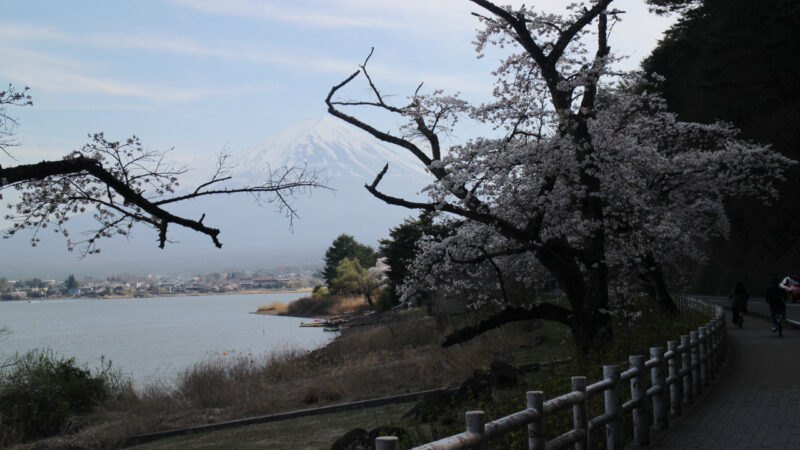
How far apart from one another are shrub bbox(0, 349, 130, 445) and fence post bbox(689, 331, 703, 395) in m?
18.0

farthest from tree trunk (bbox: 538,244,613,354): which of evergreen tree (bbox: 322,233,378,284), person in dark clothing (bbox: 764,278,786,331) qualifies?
evergreen tree (bbox: 322,233,378,284)

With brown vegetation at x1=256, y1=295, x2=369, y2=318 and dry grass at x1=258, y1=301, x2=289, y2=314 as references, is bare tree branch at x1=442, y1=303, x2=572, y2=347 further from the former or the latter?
dry grass at x1=258, y1=301, x2=289, y2=314

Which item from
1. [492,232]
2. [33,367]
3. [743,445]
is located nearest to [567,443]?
[743,445]

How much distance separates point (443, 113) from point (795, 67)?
24.3m

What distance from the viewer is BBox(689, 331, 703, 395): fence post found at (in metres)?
13.5

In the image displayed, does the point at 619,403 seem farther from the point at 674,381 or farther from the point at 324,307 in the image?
the point at 324,307

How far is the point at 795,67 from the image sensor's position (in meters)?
36.9

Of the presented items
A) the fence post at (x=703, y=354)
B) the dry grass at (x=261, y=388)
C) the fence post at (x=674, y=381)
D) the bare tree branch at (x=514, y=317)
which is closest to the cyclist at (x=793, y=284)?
the dry grass at (x=261, y=388)

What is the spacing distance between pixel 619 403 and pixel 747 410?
4.48 metres

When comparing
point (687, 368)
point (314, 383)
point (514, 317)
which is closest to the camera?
point (687, 368)

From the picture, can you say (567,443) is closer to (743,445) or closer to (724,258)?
(743,445)

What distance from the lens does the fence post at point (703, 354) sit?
1417 centimetres

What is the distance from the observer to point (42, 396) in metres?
23.6

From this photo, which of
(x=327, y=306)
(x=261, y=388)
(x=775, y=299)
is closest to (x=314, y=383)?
(x=261, y=388)
